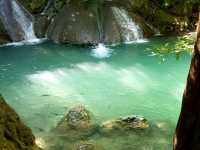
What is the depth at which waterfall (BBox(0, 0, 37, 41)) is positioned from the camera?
15148 mm

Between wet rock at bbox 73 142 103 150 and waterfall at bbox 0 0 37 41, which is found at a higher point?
waterfall at bbox 0 0 37 41

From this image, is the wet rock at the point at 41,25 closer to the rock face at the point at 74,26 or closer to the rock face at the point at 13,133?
the rock face at the point at 74,26

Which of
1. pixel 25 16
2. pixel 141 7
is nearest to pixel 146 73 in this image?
pixel 141 7

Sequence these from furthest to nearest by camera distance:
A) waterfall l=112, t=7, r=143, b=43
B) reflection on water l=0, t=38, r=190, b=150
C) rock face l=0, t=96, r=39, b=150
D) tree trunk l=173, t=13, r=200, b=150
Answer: waterfall l=112, t=7, r=143, b=43 < reflection on water l=0, t=38, r=190, b=150 < rock face l=0, t=96, r=39, b=150 < tree trunk l=173, t=13, r=200, b=150

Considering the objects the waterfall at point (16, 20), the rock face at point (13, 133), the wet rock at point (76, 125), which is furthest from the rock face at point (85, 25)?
the rock face at point (13, 133)

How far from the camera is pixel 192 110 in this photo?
8.97 feet

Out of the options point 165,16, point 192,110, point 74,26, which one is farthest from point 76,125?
point 165,16

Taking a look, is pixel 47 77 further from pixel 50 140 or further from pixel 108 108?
pixel 50 140

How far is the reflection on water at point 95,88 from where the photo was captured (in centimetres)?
754

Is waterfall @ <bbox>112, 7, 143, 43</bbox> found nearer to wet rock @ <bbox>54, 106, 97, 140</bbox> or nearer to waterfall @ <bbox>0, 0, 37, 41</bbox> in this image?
waterfall @ <bbox>0, 0, 37, 41</bbox>

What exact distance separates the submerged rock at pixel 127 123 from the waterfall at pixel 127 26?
7.20 metres

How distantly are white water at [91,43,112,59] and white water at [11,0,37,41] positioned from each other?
2591 mm

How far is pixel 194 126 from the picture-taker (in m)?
2.74

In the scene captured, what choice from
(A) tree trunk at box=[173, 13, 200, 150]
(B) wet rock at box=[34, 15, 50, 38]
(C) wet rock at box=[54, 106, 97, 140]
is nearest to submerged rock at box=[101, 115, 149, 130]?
(C) wet rock at box=[54, 106, 97, 140]
